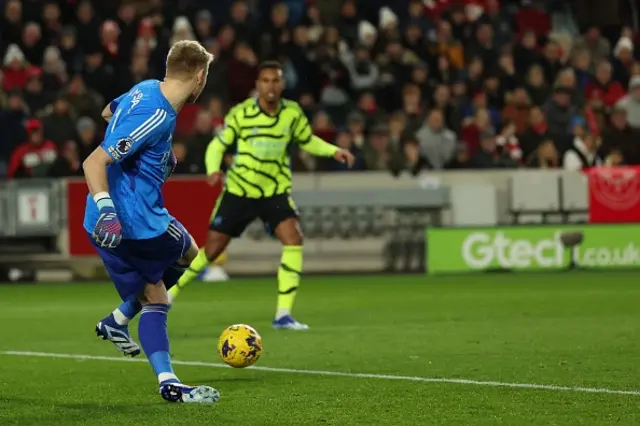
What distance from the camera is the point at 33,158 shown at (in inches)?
803

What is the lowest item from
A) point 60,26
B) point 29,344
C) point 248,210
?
point 29,344

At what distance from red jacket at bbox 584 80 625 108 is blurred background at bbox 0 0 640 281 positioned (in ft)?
0.10

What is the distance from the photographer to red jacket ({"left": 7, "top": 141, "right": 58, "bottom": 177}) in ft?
66.7

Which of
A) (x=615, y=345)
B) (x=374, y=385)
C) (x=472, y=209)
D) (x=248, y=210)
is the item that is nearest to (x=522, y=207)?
(x=472, y=209)

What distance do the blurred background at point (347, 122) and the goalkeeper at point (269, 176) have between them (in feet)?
24.1

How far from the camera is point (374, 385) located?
820 centimetres

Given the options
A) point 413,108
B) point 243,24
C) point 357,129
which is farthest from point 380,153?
point 243,24

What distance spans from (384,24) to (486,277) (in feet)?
21.5

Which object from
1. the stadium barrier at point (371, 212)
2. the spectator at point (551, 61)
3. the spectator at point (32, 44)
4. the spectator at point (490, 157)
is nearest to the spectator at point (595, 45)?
the spectator at point (551, 61)

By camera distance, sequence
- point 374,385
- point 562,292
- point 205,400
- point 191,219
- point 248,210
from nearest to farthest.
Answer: point 205,400 < point 374,385 < point 248,210 < point 562,292 < point 191,219

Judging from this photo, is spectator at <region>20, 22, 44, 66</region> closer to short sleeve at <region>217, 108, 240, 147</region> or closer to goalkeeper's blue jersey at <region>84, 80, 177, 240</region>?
short sleeve at <region>217, 108, 240, 147</region>

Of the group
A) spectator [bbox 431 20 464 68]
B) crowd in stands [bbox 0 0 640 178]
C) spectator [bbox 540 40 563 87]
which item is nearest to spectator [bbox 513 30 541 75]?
crowd in stands [bbox 0 0 640 178]

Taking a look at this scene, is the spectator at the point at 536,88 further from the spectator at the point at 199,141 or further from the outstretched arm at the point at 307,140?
the outstretched arm at the point at 307,140

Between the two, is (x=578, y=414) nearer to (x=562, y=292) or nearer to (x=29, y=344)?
(x=29, y=344)
